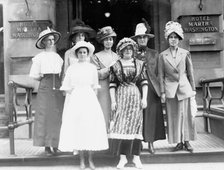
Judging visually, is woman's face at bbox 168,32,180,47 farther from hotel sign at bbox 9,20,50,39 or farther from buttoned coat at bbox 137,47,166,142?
hotel sign at bbox 9,20,50,39

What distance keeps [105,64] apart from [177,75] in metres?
1.13

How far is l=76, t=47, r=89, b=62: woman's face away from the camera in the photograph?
5602 millimetres

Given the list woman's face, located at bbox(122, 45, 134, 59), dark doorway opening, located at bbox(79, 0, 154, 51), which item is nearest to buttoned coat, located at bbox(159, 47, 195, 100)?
woman's face, located at bbox(122, 45, 134, 59)

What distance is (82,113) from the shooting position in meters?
5.52

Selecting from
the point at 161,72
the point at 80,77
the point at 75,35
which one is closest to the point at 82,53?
the point at 80,77

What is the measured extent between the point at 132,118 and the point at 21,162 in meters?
1.83

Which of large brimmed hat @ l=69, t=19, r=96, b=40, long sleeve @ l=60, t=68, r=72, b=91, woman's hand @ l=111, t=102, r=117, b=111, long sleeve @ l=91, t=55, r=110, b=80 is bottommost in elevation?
woman's hand @ l=111, t=102, r=117, b=111

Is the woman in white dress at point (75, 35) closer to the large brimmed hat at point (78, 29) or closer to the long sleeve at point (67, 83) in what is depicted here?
the large brimmed hat at point (78, 29)

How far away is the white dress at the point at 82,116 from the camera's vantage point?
5449 mm

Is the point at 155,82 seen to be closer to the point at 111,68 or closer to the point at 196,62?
the point at 111,68

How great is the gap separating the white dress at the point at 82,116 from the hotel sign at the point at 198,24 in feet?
10.9

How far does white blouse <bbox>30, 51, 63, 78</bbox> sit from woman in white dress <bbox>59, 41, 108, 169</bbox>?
0.46 m

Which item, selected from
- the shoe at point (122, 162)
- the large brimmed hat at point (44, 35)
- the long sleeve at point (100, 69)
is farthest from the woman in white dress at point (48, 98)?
the shoe at point (122, 162)

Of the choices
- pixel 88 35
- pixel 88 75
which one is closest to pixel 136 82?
pixel 88 75
